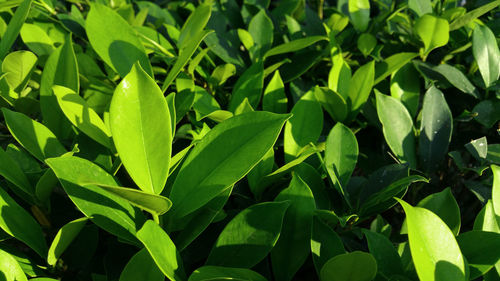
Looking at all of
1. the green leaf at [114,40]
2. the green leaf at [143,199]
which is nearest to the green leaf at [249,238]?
the green leaf at [143,199]

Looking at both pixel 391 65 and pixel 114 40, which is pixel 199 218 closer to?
pixel 114 40

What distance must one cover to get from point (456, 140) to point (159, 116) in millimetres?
742

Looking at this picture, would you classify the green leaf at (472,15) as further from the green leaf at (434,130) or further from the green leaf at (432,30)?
the green leaf at (434,130)

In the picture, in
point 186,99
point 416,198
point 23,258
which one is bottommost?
point 416,198

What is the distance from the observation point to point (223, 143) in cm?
67

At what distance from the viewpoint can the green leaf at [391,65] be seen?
101cm

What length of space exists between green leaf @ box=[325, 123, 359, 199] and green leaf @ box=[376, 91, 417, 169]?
0.37 ft

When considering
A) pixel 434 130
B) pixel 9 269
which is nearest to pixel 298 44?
pixel 434 130

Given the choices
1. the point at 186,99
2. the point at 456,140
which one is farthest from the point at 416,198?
the point at 186,99

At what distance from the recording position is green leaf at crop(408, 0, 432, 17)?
45.8 inches

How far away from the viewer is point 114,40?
36.1 inches

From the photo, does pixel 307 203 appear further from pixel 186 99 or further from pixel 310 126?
pixel 186 99

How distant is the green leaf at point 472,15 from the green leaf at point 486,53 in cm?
3

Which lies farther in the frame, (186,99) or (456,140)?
(456,140)
